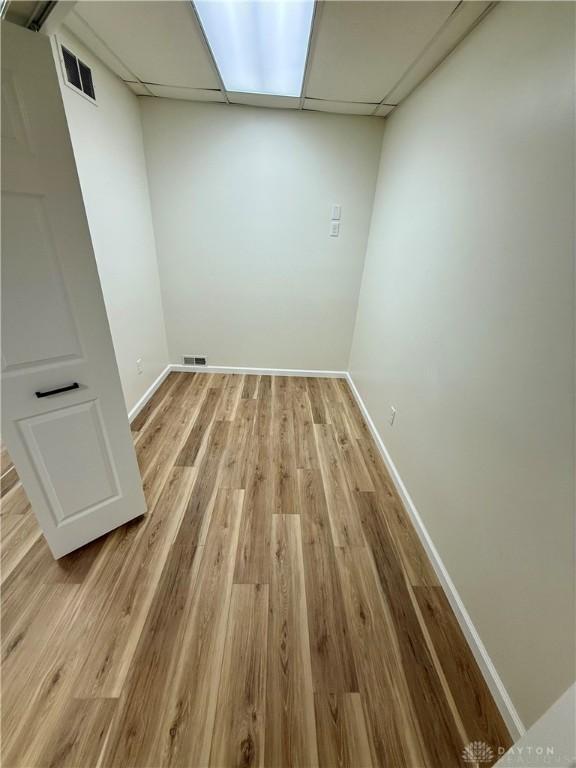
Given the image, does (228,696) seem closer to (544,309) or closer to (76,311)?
(76,311)

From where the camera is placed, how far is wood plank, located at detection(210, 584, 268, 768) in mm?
915

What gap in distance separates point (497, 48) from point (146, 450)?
2.85 metres

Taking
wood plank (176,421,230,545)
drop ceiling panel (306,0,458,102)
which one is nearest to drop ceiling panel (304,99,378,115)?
drop ceiling panel (306,0,458,102)

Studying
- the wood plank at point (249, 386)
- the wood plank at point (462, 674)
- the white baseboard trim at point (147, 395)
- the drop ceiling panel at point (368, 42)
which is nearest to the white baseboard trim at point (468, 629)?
the wood plank at point (462, 674)

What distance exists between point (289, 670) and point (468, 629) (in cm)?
76

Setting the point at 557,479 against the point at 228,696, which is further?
the point at 228,696

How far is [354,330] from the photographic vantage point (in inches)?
124

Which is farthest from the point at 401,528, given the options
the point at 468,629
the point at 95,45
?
the point at 95,45

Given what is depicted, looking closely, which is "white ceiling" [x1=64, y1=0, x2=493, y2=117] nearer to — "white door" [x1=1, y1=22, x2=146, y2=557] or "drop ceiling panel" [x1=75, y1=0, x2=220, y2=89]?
"drop ceiling panel" [x1=75, y1=0, x2=220, y2=89]

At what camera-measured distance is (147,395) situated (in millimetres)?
2760

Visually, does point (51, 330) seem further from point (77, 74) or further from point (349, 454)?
point (349, 454)

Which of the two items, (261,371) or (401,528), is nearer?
(401,528)


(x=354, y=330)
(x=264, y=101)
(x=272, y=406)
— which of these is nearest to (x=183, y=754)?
(x=272, y=406)

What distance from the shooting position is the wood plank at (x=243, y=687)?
3.00 ft
